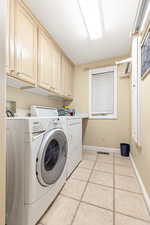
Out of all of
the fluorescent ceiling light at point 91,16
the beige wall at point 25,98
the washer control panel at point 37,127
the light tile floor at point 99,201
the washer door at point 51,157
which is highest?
the fluorescent ceiling light at point 91,16

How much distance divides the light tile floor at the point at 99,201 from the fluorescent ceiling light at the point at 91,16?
7.58ft

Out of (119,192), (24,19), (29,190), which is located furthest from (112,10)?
(119,192)

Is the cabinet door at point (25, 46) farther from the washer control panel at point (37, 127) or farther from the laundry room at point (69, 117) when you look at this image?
the washer control panel at point (37, 127)

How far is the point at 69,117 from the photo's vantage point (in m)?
1.55

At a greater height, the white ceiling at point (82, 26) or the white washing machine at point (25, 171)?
the white ceiling at point (82, 26)

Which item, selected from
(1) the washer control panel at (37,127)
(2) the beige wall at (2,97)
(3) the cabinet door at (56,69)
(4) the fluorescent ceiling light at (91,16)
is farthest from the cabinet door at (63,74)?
(2) the beige wall at (2,97)

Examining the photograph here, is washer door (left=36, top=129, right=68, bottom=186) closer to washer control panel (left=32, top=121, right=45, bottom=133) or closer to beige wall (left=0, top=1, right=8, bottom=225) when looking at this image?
washer control panel (left=32, top=121, right=45, bottom=133)

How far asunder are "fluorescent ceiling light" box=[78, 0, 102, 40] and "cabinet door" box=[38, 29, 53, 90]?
69 centimetres

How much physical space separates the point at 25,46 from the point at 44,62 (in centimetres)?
41

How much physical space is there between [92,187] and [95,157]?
105 cm

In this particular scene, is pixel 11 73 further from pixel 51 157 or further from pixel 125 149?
pixel 125 149

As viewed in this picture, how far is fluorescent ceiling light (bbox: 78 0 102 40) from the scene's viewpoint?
1326mm

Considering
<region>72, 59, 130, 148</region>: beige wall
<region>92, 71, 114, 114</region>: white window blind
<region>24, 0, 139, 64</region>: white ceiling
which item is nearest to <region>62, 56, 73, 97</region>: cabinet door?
<region>24, 0, 139, 64</region>: white ceiling

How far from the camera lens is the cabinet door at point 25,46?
127 cm
